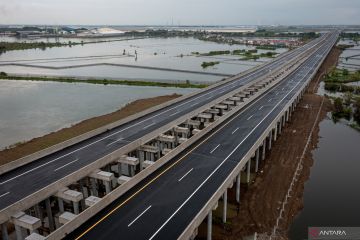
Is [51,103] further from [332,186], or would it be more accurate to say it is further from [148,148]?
[332,186]

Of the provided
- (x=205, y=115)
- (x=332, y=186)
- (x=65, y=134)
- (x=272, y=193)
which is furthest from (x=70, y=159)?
(x=332, y=186)

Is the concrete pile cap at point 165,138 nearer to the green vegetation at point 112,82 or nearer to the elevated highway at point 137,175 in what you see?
the elevated highway at point 137,175

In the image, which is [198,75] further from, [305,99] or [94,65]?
[94,65]

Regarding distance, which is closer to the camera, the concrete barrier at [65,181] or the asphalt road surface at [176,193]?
the asphalt road surface at [176,193]

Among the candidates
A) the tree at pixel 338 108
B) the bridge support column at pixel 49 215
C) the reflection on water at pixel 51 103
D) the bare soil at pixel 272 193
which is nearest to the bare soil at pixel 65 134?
the reflection on water at pixel 51 103

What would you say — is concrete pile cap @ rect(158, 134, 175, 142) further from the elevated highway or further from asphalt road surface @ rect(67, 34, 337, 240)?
asphalt road surface @ rect(67, 34, 337, 240)

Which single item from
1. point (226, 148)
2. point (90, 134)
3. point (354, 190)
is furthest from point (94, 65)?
point (354, 190)
